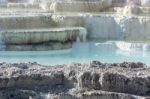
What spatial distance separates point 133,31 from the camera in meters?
15.8

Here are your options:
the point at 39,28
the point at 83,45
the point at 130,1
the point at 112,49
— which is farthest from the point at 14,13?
the point at 130,1

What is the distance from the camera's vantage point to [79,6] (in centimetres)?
1912

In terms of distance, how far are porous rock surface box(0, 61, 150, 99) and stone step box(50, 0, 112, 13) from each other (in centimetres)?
1356

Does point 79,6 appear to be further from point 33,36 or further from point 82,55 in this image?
point 82,55

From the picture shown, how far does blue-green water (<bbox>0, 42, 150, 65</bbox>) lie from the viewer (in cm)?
1208

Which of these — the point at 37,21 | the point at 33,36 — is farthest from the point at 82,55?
the point at 37,21

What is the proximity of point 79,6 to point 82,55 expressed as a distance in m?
6.30

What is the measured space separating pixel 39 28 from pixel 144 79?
10.8 metres

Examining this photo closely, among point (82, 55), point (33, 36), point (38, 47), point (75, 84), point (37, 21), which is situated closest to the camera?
point (75, 84)

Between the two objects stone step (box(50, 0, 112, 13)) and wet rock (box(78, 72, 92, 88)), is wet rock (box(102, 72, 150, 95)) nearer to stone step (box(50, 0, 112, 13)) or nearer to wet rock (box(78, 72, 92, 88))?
wet rock (box(78, 72, 92, 88))

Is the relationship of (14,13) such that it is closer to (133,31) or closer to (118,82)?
(133,31)

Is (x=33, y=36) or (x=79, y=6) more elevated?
(x=79, y=6)

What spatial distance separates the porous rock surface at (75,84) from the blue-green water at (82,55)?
20.8ft

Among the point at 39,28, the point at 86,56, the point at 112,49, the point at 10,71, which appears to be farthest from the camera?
the point at 39,28
